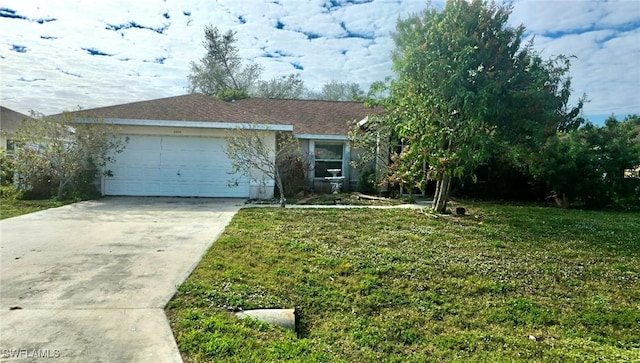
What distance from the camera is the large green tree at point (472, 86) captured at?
7926 mm

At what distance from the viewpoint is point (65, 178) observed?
1168 centimetres

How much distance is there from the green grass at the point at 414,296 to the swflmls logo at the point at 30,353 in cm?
87

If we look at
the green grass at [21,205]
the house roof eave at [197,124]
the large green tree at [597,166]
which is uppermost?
the house roof eave at [197,124]

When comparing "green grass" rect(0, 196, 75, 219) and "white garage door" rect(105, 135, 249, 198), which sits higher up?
"white garage door" rect(105, 135, 249, 198)

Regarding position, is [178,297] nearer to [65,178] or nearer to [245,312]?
[245,312]

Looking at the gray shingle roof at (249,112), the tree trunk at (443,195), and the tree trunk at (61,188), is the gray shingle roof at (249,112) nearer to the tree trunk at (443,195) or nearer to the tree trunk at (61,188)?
the tree trunk at (61,188)

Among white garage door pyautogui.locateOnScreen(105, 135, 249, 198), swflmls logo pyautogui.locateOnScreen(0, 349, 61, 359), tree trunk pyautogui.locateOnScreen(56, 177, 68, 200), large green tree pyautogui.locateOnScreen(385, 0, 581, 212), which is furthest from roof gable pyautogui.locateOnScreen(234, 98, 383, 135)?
swflmls logo pyautogui.locateOnScreen(0, 349, 61, 359)

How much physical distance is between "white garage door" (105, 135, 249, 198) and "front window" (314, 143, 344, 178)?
3546mm

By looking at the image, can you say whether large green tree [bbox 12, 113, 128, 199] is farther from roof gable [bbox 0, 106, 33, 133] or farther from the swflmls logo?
the swflmls logo

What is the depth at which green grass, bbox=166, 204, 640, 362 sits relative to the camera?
3.21 meters

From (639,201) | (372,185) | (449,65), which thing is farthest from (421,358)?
(639,201)

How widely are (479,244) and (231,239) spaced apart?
4.40 metres

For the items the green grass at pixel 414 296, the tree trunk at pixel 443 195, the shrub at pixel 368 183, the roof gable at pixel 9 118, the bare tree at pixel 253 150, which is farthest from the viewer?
the roof gable at pixel 9 118

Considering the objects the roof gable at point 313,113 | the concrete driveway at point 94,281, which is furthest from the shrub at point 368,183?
the concrete driveway at point 94,281
